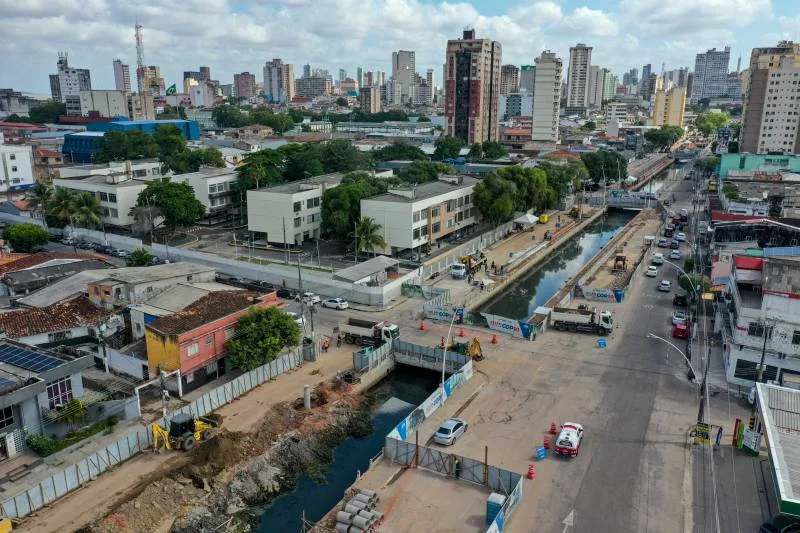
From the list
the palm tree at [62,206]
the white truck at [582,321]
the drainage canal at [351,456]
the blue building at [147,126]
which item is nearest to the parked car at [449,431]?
the drainage canal at [351,456]

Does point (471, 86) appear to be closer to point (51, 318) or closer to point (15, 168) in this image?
point (15, 168)

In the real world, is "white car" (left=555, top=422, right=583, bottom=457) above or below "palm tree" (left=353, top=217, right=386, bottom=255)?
below

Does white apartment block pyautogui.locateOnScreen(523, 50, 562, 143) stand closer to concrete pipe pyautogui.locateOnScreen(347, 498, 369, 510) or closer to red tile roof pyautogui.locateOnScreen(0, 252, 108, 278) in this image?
red tile roof pyautogui.locateOnScreen(0, 252, 108, 278)

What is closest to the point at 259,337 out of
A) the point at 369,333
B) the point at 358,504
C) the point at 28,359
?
the point at 369,333

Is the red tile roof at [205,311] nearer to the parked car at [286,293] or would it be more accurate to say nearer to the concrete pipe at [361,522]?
the parked car at [286,293]

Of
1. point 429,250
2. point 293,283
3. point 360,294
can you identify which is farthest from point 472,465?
point 429,250

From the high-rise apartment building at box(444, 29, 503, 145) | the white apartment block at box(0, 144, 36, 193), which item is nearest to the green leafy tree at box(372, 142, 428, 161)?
the high-rise apartment building at box(444, 29, 503, 145)
